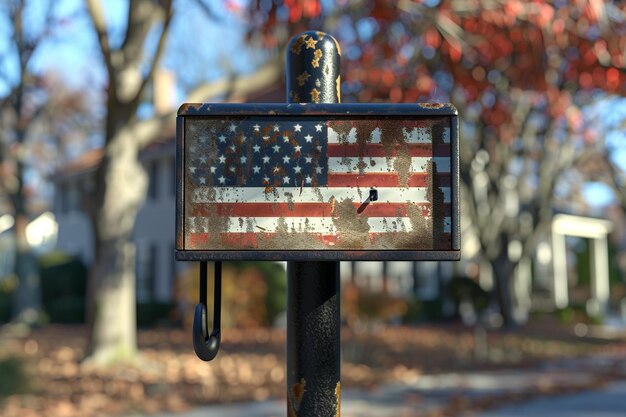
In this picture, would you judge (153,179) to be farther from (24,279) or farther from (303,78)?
(303,78)

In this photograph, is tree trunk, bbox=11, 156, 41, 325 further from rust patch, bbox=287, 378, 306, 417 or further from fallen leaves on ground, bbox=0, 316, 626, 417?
rust patch, bbox=287, 378, 306, 417

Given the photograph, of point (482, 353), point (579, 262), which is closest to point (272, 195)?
point (482, 353)

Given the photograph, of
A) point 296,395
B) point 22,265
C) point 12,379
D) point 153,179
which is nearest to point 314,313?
point 296,395

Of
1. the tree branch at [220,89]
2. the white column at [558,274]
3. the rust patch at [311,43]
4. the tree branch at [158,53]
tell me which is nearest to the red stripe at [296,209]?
the rust patch at [311,43]

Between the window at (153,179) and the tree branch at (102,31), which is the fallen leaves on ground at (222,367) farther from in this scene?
the window at (153,179)

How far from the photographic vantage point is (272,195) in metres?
1.72

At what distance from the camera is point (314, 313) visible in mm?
2008

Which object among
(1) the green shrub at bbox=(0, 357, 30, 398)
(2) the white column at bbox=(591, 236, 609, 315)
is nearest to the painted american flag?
(1) the green shrub at bbox=(0, 357, 30, 398)

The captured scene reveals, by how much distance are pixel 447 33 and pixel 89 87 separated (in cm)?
2746

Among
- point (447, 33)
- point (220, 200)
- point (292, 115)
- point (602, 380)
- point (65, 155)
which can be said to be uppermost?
point (65, 155)

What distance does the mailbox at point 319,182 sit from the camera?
170cm

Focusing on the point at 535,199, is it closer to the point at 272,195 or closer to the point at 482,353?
the point at 482,353

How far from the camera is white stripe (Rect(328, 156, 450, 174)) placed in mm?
1714

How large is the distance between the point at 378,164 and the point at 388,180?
4 centimetres
